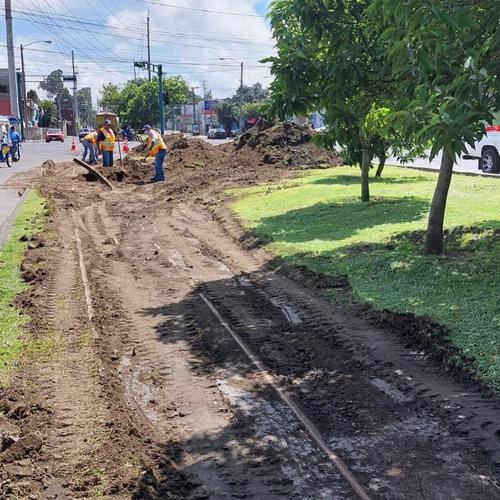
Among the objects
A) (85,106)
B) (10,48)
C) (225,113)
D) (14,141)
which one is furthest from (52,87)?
(14,141)

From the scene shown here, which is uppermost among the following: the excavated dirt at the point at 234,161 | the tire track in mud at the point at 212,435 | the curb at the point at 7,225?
the excavated dirt at the point at 234,161

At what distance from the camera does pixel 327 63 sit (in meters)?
8.09

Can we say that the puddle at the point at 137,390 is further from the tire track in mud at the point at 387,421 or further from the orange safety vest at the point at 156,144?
the orange safety vest at the point at 156,144

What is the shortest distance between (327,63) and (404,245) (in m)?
3.21

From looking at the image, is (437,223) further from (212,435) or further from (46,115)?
(46,115)

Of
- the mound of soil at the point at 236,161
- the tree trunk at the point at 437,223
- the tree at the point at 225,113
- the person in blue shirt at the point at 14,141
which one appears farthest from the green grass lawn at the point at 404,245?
the tree at the point at 225,113

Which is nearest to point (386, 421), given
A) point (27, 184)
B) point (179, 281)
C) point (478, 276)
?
point (478, 276)

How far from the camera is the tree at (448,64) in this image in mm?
4742

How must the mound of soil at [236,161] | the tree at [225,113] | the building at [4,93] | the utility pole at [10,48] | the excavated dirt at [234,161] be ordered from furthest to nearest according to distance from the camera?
the tree at [225,113] < the building at [4,93] < the utility pole at [10,48] < the mound of soil at [236,161] < the excavated dirt at [234,161]

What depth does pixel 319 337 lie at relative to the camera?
6383 mm

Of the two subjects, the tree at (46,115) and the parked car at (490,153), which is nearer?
the parked car at (490,153)

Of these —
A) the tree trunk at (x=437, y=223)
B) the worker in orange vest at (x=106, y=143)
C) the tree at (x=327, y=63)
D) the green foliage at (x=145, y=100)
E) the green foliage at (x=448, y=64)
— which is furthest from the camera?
the green foliage at (x=145, y=100)

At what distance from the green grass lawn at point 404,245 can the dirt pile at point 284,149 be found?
8141mm

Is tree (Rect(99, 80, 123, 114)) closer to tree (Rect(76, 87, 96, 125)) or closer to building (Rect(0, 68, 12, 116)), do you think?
building (Rect(0, 68, 12, 116))
